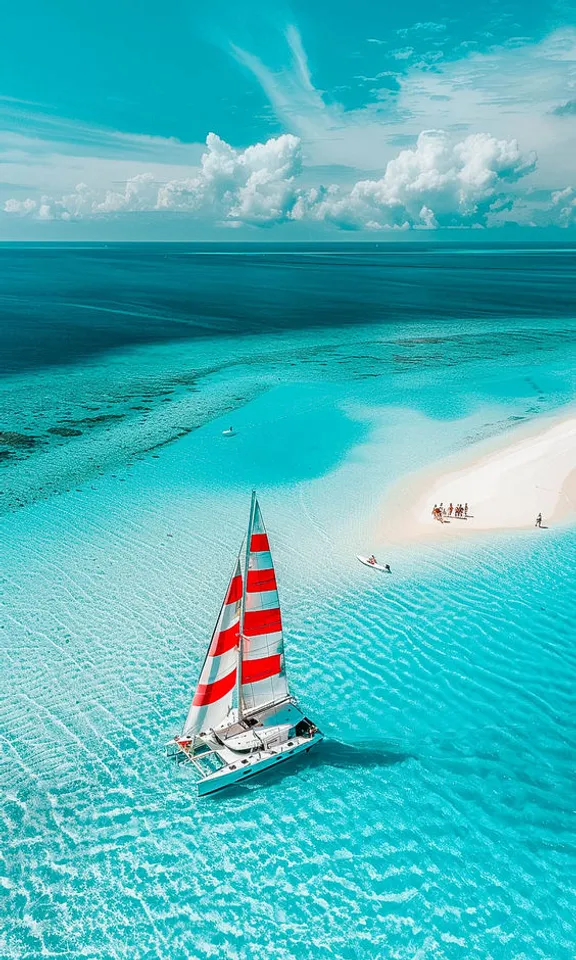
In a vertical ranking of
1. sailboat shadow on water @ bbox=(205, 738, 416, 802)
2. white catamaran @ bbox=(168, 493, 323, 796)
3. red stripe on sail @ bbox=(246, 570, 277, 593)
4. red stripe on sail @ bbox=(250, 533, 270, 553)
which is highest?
red stripe on sail @ bbox=(250, 533, 270, 553)

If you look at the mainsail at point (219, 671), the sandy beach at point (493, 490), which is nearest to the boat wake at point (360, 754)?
the mainsail at point (219, 671)

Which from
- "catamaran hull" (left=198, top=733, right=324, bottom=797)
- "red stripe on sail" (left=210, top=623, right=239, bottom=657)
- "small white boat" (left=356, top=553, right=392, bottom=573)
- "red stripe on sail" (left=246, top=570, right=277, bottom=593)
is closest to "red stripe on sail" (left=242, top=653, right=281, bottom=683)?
"red stripe on sail" (left=210, top=623, right=239, bottom=657)

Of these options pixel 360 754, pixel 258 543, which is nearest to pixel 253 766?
pixel 360 754

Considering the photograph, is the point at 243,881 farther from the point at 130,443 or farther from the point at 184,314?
the point at 184,314

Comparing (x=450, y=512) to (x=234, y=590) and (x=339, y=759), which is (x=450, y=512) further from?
(x=234, y=590)

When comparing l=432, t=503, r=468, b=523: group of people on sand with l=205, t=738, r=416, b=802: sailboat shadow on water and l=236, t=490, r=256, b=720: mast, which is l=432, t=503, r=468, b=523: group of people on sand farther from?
l=236, t=490, r=256, b=720: mast

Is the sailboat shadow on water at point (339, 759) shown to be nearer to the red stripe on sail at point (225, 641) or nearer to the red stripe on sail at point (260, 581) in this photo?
the red stripe on sail at point (225, 641)
